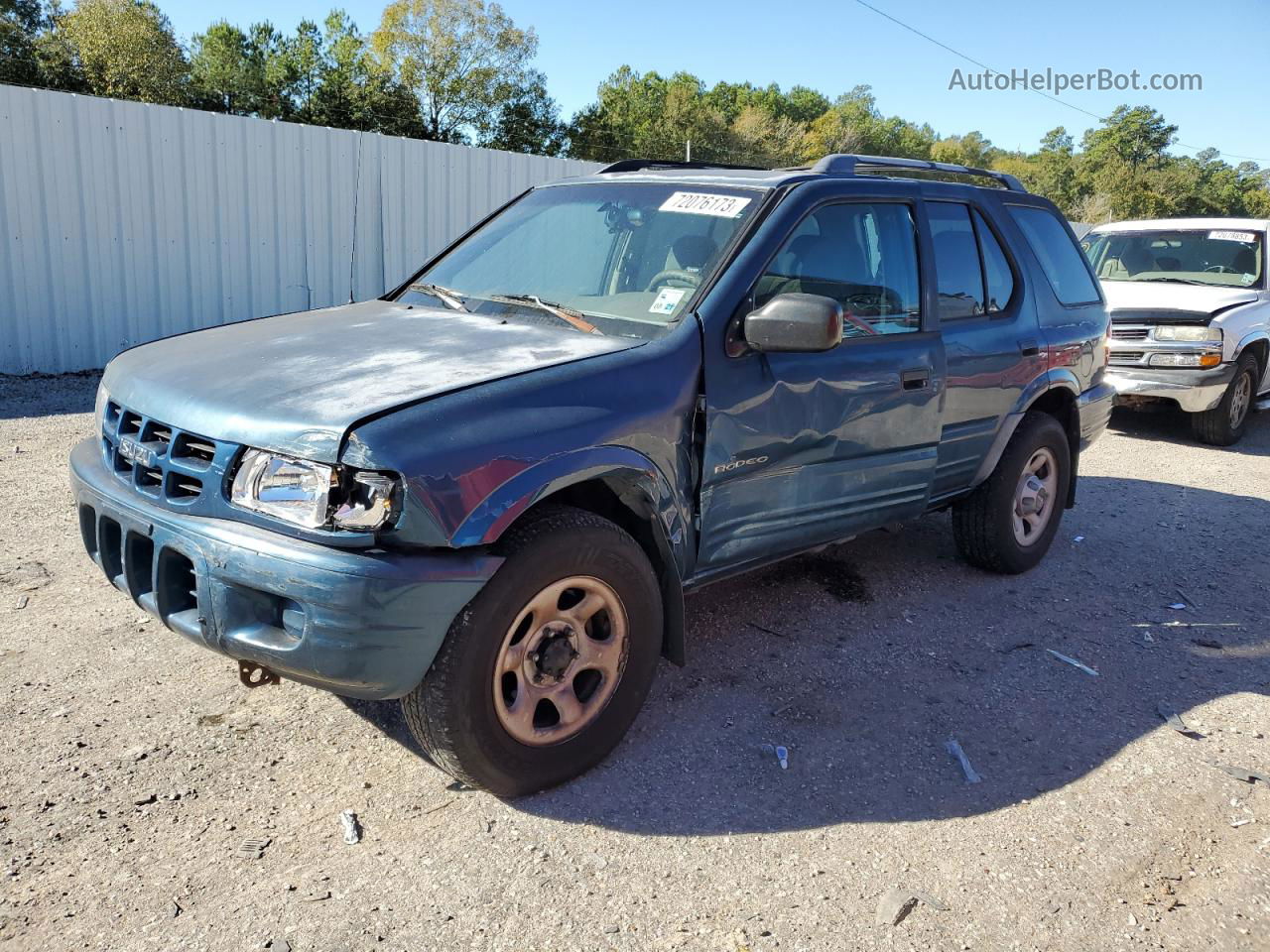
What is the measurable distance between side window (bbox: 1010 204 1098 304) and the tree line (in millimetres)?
42241

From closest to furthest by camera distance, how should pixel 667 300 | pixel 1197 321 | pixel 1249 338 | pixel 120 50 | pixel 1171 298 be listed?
pixel 667 300 < pixel 1197 321 < pixel 1249 338 < pixel 1171 298 < pixel 120 50

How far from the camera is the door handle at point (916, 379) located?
155 inches

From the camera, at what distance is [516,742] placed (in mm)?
2811

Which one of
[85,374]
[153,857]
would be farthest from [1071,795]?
[85,374]

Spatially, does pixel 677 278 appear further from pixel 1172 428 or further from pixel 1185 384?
pixel 1172 428

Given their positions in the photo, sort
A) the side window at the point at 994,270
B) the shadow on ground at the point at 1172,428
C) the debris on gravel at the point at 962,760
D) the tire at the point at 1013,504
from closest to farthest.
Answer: the debris on gravel at the point at 962,760
the side window at the point at 994,270
the tire at the point at 1013,504
the shadow on ground at the point at 1172,428

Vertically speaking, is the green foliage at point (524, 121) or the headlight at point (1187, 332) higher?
the green foliage at point (524, 121)

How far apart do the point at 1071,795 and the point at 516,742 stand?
177 cm

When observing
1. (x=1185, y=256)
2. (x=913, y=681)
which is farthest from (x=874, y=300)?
(x=1185, y=256)

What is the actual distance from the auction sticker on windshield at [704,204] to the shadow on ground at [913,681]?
1734 millimetres

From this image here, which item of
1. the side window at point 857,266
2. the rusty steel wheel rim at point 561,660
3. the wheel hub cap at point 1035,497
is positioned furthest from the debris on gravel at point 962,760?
the wheel hub cap at point 1035,497

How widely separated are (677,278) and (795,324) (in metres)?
0.54

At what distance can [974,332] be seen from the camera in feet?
14.4

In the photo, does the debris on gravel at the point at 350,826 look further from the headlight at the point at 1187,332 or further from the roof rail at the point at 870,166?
the headlight at the point at 1187,332
